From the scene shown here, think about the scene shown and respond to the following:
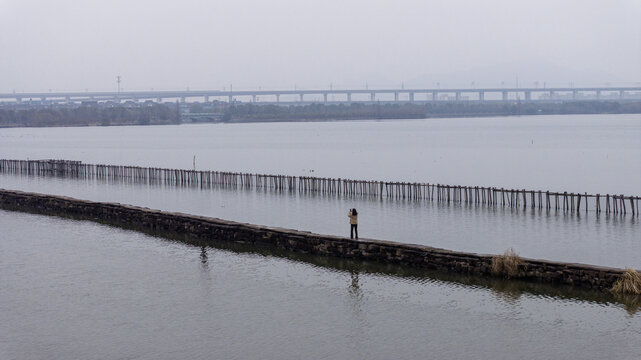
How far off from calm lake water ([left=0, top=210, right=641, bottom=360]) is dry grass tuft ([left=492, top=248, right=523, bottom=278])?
54cm

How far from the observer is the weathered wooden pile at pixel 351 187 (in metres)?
44.5

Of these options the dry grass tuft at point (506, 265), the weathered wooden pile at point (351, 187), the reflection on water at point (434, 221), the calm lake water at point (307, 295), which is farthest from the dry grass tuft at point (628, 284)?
the weathered wooden pile at point (351, 187)

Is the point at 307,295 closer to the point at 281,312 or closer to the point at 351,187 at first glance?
the point at 281,312

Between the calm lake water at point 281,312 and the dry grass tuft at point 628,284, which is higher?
the dry grass tuft at point 628,284

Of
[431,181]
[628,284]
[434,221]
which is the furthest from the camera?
[431,181]

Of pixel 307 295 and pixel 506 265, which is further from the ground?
pixel 506 265

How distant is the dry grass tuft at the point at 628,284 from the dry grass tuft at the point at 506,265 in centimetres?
302

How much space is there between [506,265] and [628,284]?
12.2ft

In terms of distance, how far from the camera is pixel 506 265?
82.6 feet

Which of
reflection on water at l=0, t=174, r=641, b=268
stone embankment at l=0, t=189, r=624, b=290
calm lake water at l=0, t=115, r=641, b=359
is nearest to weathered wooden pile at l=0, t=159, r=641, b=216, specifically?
reflection on water at l=0, t=174, r=641, b=268

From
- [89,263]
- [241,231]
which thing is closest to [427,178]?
[241,231]

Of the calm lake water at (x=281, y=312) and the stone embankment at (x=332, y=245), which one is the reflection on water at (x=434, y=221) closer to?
the stone embankment at (x=332, y=245)

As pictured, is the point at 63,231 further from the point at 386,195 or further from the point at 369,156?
the point at 369,156

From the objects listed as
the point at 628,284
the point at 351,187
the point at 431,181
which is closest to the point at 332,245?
the point at 628,284
